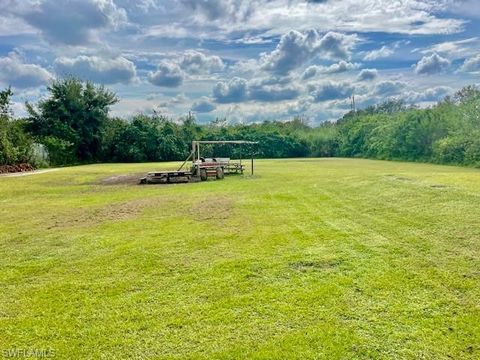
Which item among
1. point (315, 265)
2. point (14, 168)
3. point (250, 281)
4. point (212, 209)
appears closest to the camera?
point (250, 281)

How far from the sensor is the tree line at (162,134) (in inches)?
1076

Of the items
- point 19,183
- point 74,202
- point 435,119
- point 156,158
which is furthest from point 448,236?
point 156,158

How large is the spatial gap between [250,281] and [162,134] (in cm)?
3186

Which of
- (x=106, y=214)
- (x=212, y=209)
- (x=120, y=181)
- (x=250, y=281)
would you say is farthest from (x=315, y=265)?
(x=120, y=181)

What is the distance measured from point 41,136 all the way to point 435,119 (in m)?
29.0

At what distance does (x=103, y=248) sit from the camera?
6148 millimetres

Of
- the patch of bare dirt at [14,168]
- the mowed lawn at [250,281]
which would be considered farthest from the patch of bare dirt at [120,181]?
the patch of bare dirt at [14,168]

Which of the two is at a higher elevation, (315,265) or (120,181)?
(120,181)

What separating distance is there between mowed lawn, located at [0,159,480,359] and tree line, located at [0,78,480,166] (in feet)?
62.9

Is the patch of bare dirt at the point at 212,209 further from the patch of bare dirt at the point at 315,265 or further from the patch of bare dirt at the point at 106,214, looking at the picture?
the patch of bare dirt at the point at 315,265

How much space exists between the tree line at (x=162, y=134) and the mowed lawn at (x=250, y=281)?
62.9ft

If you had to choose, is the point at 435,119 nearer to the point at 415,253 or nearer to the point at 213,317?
the point at 415,253

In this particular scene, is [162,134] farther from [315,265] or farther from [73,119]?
[315,265]

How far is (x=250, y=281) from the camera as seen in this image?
4.68 m
